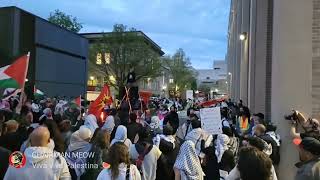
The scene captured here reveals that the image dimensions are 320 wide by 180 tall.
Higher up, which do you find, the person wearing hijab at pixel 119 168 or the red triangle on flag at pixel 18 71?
the red triangle on flag at pixel 18 71

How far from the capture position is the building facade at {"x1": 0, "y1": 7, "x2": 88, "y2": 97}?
3816cm

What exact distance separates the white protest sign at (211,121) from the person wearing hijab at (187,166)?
7.56 feet

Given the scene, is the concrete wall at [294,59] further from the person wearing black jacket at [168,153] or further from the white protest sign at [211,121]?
the person wearing black jacket at [168,153]

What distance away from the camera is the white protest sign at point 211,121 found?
8859 millimetres

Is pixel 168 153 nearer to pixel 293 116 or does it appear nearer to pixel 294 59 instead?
pixel 293 116

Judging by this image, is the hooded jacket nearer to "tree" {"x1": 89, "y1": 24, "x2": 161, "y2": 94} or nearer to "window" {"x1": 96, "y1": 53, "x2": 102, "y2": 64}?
"tree" {"x1": 89, "y1": 24, "x2": 161, "y2": 94}

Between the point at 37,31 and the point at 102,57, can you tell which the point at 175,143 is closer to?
the point at 37,31

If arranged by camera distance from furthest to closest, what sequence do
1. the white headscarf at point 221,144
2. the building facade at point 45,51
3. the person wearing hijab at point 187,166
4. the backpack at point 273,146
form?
the building facade at point 45,51 → the backpack at point 273,146 → the white headscarf at point 221,144 → the person wearing hijab at point 187,166

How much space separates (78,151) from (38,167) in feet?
5.77

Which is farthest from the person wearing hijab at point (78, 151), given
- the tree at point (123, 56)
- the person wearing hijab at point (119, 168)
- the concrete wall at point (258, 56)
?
the tree at point (123, 56)

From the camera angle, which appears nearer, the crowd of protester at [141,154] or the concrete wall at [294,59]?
the crowd of protester at [141,154]

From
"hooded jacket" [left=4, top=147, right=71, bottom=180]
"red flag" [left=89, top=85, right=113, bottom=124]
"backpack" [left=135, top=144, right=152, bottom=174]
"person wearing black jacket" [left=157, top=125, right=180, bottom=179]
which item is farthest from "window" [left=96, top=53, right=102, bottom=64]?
"hooded jacket" [left=4, top=147, right=71, bottom=180]

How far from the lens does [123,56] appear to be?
6012 centimetres

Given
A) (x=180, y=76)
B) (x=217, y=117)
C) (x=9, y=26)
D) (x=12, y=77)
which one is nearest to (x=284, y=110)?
(x=217, y=117)
